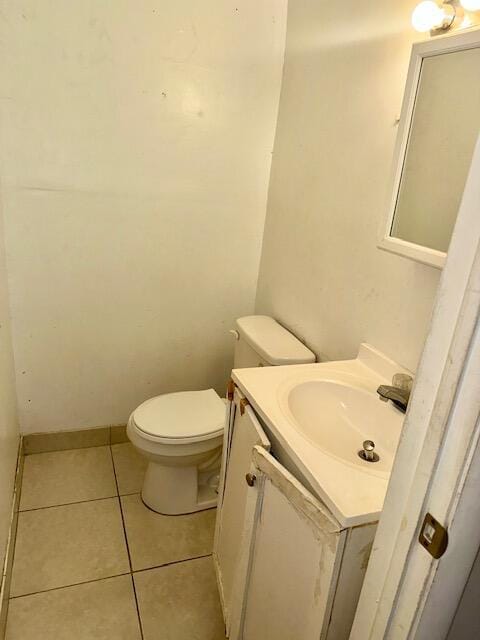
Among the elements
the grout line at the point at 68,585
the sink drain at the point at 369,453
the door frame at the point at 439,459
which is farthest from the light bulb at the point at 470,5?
the grout line at the point at 68,585

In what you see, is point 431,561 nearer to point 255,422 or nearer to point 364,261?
point 255,422

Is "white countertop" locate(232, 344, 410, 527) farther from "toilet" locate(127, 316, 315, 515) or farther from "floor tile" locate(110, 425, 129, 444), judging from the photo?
"floor tile" locate(110, 425, 129, 444)

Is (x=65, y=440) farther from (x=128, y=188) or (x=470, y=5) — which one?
(x=470, y=5)

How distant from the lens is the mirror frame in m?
0.97

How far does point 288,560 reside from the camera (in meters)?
0.97

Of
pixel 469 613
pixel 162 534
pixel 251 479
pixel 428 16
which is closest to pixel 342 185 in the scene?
pixel 428 16

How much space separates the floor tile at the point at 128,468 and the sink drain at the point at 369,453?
1.23 m

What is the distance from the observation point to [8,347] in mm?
1840

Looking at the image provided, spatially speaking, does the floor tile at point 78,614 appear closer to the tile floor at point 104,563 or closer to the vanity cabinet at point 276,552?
the tile floor at point 104,563

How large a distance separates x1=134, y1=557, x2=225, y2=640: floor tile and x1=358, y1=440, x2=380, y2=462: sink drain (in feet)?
2.69

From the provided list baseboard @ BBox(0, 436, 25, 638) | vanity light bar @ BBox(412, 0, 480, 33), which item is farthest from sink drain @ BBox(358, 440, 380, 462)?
baseboard @ BBox(0, 436, 25, 638)

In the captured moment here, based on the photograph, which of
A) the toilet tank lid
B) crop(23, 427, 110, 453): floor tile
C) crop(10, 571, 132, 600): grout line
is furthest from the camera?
crop(23, 427, 110, 453): floor tile

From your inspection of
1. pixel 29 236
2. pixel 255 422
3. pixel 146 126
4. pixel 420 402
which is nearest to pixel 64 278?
pixel 29 236

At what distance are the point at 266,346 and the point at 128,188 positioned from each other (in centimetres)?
94
